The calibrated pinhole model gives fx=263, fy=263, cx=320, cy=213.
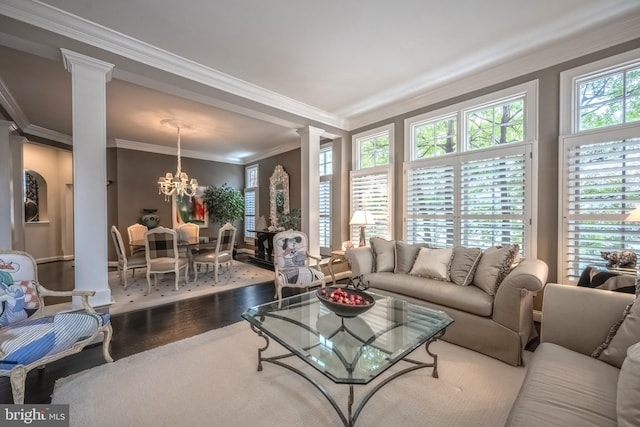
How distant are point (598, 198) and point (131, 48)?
16.3ft

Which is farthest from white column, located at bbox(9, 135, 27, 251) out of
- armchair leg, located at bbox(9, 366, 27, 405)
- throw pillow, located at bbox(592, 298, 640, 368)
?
throw pillow, located at bbox(592, 298, 640, 368)

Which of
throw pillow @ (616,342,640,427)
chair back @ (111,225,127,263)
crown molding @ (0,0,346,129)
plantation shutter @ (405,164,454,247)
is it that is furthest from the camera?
chair back @ (111,225,127,263)

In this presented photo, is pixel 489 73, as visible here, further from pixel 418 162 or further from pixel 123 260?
pixel 123 260

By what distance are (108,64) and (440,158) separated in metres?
4.04

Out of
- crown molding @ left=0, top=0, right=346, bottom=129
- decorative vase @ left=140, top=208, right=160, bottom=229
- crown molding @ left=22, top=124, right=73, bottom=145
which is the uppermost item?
crown molding @ left=0, top=0, right=346, bottom=129

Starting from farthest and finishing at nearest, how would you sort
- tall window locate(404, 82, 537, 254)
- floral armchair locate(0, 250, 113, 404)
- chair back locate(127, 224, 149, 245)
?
1. chair back locate(127, 224, 149, 245)
2. tall window locate(404, 82, 537, 254)
3. floral armchair locate(0, 250, 113, 404)

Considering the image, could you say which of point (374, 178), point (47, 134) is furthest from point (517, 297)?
point (47, 134)

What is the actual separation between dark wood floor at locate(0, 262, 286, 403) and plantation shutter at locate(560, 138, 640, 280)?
374cm

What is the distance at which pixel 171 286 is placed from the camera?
4461 millimetres

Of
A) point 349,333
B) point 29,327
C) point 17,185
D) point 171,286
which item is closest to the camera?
point 29,327

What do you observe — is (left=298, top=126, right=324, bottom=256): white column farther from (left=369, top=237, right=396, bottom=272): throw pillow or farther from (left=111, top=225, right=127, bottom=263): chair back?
(left=111, top=225, right=127, bottom=263): chair back

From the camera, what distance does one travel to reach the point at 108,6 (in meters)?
2.28

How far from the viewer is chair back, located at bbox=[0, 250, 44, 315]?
198 centimetres

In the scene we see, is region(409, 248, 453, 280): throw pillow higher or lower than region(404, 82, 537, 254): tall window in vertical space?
lower
